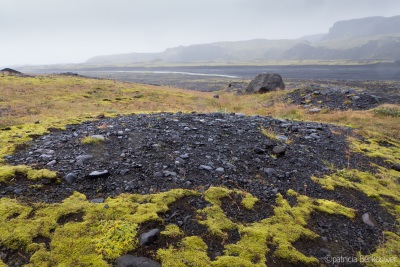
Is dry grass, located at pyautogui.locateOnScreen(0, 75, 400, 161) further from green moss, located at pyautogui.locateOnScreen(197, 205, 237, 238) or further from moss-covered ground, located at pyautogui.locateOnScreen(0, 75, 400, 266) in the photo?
green moss, located at pyautogui.locateOnScreen(197, 205, 237, 238)

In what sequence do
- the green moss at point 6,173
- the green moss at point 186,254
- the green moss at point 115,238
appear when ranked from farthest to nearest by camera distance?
the green moss at point 6,173, the green moss at point 115,238, the green moss at point 186,254

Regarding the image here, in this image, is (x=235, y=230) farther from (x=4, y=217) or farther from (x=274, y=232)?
(x=4, y=217)

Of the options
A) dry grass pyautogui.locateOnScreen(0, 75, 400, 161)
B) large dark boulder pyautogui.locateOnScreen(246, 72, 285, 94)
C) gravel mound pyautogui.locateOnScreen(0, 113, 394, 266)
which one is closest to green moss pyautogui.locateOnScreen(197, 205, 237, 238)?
gravel mound pyautogui.locateOnScreen(0, 113, 394, 266)

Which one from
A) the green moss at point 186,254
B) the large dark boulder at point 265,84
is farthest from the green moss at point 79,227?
the large dark boulder at point 265,84

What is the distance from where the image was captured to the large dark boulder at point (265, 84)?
38.3m

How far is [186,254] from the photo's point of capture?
5.24 metres

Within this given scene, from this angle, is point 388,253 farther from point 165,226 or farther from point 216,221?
point 165,226

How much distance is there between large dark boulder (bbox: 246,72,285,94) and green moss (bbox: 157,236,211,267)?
3497 cm

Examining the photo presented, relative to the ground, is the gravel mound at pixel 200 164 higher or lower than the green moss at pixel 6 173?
lower

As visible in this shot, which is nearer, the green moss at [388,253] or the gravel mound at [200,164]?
the green moss at [388,253]

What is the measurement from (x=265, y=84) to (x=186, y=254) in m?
36.2

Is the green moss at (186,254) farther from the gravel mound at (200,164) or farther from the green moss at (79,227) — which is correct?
A: the green moss at (79,227)

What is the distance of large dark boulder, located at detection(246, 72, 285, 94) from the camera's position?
3829 centimetres

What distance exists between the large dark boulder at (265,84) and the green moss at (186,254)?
3497 cm
